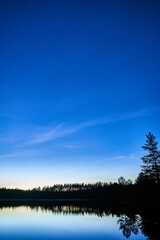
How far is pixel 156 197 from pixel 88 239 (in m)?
20.2

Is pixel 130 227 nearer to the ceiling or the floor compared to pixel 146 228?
nearer to the floor

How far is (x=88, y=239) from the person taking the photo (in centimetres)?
2711

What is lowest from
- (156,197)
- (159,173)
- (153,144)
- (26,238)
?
(26,238)

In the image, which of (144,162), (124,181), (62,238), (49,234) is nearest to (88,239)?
(62,238)

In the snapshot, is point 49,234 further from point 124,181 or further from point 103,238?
point 124,181

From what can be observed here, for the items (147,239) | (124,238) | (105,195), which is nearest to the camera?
(147,239)

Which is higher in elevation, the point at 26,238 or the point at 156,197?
the point at 156,197

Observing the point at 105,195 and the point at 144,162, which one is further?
the point at 105,195

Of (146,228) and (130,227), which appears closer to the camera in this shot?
(146,228)

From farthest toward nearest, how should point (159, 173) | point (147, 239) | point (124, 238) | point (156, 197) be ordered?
1. point (159, 173)
2. point (156, 197)
3. point (124, 238)
4. point (147, 239)

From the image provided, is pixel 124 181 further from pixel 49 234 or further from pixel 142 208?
pixel 49 234

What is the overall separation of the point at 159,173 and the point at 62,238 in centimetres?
2467

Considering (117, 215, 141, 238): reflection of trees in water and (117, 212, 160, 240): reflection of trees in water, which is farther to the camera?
(117, 215, 141, 238): reflection of trees in water

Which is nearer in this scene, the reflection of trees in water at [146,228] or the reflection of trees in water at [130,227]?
the reflection of trees in water at [146,228]
